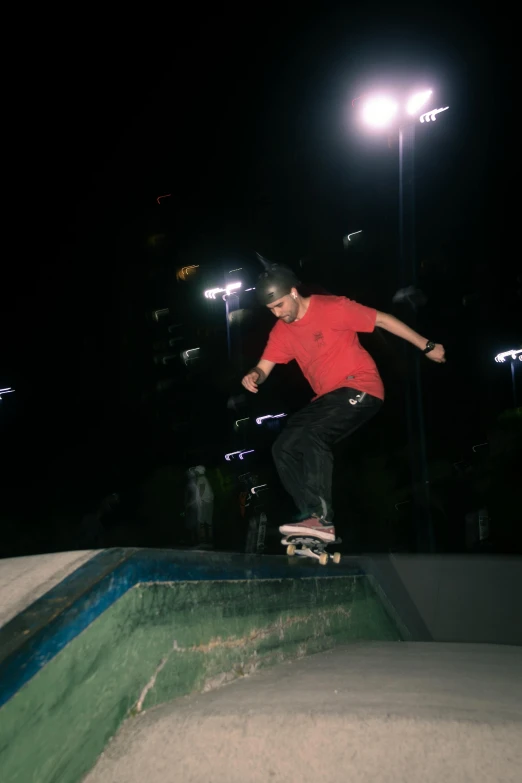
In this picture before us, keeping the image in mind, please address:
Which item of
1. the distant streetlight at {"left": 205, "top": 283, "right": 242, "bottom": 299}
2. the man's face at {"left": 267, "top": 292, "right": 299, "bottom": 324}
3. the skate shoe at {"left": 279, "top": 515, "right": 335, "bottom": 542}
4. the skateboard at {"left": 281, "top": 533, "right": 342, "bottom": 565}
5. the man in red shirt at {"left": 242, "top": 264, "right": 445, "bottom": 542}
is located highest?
the distant streetlight at {"left": 205, "top": 283, "right": 242, "bottom": 299}

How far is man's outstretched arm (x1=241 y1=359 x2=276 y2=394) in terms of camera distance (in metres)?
4.11

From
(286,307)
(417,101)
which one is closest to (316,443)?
(286,307)

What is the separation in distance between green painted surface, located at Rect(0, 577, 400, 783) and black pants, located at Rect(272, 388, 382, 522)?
95 centimetres

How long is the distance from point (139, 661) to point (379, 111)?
9.33m

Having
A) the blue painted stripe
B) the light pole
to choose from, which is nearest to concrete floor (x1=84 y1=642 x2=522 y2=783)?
the blue painted stripe

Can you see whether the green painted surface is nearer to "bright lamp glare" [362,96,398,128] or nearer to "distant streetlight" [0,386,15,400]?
"bright lamp glare" [362,96,398,128]

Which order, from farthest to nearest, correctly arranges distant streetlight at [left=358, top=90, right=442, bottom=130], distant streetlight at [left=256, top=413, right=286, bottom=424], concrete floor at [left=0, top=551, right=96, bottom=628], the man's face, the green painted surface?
distant streetlight at [left=256, top=413, right=286, bottom=424]
distant streetlight at [left=358, top=90, right=442, bottom=130]
the man's face
concrete floor at [left=0, top=551, right=96, bottom=628]
the green painted surface

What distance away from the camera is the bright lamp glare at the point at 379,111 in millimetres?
9180

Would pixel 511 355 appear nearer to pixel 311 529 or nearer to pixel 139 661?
pixel 311 529

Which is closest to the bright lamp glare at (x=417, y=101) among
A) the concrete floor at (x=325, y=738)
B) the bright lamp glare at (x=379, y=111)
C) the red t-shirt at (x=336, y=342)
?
the bright lamp glare at (x=379, y=111)

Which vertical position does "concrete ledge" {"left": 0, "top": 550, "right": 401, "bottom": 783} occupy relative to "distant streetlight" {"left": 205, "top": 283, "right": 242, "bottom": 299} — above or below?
below

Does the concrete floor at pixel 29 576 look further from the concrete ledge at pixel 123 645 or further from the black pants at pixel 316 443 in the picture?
the black pants at pixel 316 443

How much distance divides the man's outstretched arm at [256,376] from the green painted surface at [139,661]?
1488mm

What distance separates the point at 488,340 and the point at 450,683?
21.3m
